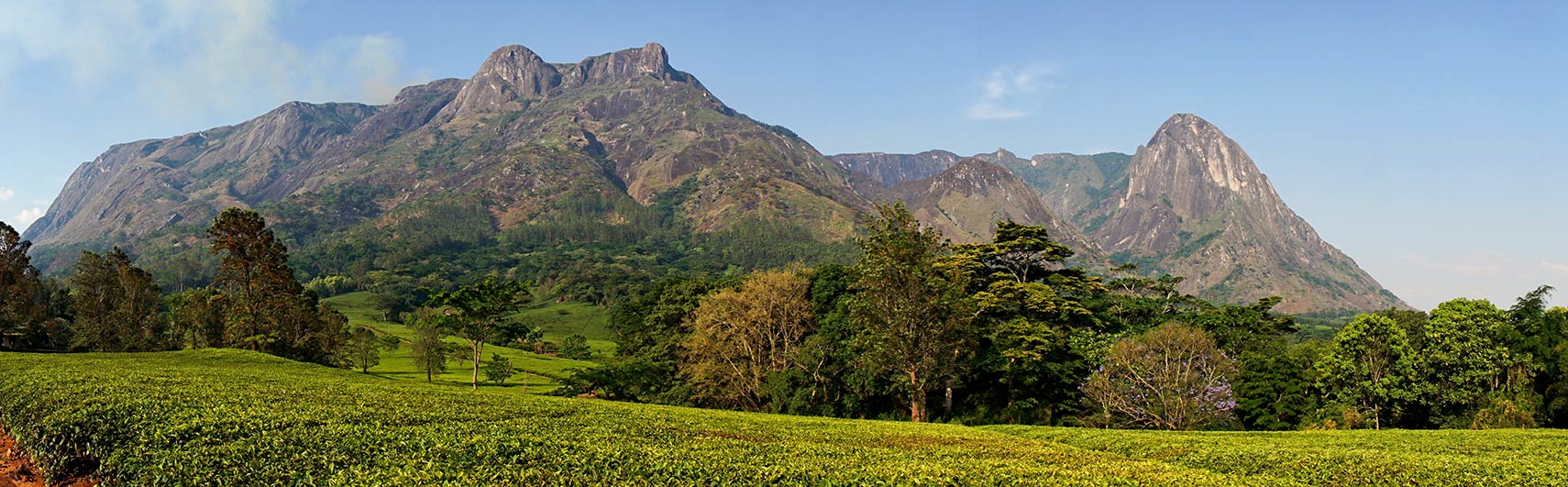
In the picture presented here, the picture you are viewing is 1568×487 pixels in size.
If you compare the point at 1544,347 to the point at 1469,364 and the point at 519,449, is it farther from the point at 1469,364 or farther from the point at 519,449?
the point at 519,449

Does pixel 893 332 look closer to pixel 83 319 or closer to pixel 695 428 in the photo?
pixel 695 428

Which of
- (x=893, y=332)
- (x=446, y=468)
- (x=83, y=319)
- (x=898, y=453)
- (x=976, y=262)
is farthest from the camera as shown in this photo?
(x=83, y=319)

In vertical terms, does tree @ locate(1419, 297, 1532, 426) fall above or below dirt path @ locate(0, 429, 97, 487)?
above

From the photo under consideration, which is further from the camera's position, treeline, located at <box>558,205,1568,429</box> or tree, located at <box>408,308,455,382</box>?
tree, located at <box>408,308,455,382</box>

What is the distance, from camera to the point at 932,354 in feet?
131

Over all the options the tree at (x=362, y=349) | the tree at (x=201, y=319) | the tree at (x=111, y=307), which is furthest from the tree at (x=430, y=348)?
the tree at (x=111, y=307)

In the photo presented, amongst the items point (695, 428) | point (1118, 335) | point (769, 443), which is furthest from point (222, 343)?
point (1118, 335)

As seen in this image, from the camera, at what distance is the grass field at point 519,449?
31.5ft

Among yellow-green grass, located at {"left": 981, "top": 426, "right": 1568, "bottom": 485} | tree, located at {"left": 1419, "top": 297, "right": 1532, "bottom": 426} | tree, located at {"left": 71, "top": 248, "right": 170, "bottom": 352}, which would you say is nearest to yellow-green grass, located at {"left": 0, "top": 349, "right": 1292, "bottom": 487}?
yellow-green grass, located at {"left": 981, "top": 426, "right": 1568, "bottom": 485}

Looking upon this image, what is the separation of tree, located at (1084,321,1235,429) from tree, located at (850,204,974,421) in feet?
30.8

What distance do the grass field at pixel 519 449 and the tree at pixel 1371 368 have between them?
2459 cm

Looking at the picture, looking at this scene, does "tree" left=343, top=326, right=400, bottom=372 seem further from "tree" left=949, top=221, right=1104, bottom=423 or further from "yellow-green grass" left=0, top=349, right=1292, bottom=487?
"tree" left=949, top=221, right=1104, bottom=423

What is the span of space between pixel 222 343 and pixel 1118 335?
73050 millimetres

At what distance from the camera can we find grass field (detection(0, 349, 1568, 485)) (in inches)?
378
